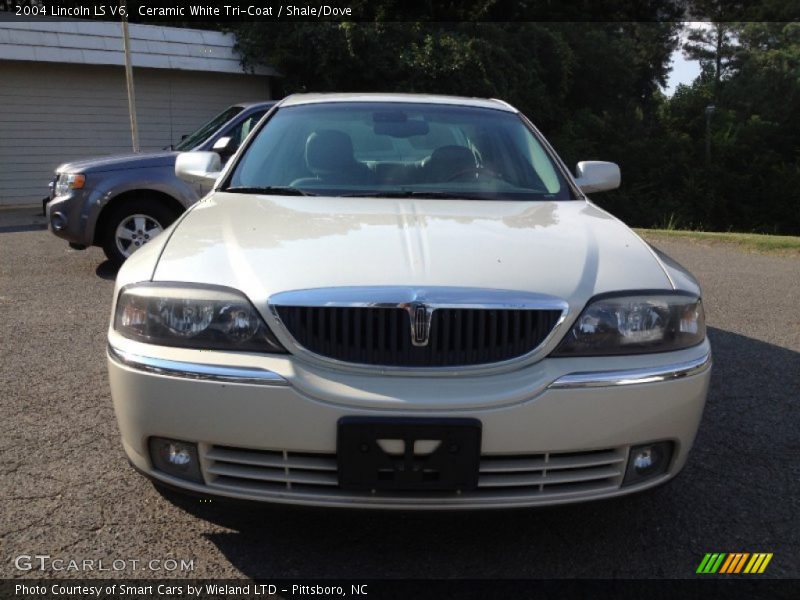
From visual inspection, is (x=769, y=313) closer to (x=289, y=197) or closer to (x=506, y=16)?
(x=289, y=197)

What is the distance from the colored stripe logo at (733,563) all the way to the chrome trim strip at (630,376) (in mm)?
626

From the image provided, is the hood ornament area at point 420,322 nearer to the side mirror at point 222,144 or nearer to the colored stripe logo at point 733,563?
the colored stripe logo at point 733,563

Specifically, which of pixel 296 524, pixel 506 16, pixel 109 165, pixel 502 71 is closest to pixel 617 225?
pixel 296 524

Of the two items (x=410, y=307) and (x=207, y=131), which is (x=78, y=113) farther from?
(x=410, y=307)

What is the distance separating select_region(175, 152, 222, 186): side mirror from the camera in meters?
3.87

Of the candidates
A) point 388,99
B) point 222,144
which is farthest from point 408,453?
point 222,144

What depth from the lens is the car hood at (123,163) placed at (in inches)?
269

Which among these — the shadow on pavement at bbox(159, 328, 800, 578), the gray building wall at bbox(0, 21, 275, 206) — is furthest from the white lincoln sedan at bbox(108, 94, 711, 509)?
the gray building wall at bbox(0, 21, 275, 206)

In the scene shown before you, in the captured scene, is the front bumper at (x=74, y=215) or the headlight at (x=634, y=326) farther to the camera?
the front bumper at (x=74, y=215)

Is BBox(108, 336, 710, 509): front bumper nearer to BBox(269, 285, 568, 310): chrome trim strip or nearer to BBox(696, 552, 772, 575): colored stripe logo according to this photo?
BBox(269, 285, 568, 310): chrome trim strip

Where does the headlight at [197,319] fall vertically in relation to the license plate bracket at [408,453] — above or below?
above

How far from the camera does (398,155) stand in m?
3.66

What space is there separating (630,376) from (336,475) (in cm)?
88

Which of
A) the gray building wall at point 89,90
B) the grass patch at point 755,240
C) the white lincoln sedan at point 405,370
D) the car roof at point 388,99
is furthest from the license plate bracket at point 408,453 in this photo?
the gray building wall at point 89,90
